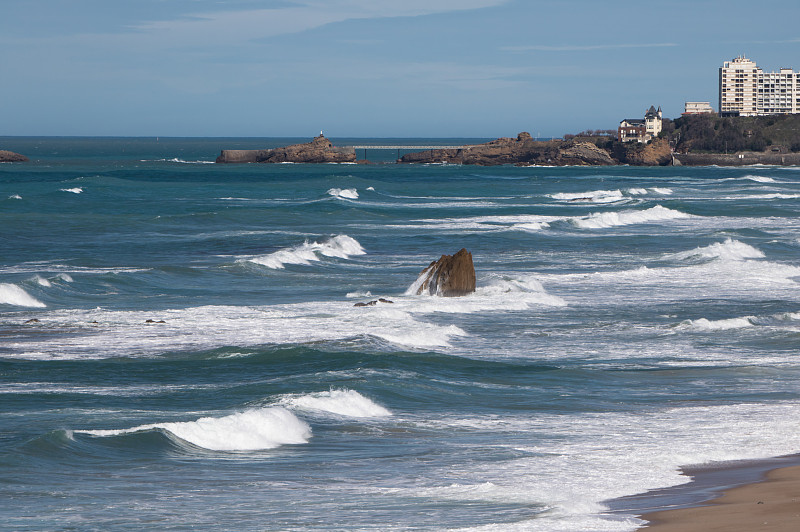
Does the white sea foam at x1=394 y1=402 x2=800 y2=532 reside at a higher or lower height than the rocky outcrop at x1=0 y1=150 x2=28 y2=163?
lower

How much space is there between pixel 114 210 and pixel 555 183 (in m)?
51.3

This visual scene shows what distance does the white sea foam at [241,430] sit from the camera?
13.7 m

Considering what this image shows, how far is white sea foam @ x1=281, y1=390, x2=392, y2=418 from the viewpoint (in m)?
15.7

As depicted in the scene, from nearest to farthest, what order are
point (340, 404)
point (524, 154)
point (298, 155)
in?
point (340, 404) → point (298, 155) → point (524, 154)

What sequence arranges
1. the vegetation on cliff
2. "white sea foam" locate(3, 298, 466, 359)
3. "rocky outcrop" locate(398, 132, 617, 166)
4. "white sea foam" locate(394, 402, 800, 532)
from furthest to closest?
the vegetation on cliff < "rocky outcrop" locate(398, 132, 617, 166) < "white sea foam" locate(3, 298, 466, 359) < "white sea foam" locate(394, 402, 800, 532)

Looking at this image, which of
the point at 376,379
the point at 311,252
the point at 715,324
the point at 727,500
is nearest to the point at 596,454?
the point at 727,500

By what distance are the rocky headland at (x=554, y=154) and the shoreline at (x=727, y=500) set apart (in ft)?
472

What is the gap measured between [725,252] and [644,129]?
144203 millimetres

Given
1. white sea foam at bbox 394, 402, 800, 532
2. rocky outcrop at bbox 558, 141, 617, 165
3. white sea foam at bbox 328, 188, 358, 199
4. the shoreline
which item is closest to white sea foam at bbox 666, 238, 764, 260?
white sea foam at bbox 394, 402, 800, 532

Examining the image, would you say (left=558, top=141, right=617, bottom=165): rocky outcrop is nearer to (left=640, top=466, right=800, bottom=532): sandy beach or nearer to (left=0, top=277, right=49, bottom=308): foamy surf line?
(left=0, top=277, right=49, bottom=308): foamy surf line

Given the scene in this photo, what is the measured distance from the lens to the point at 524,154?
161m

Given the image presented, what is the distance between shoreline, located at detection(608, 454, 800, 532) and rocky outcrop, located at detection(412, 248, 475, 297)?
15226mm

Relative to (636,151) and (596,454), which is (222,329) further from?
(636,151)

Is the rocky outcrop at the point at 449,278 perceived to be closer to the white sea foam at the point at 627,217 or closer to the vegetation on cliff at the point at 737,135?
the white sea foam at the point at 627,217
